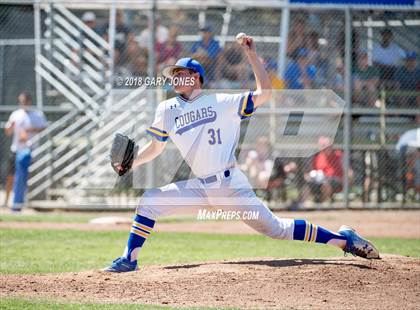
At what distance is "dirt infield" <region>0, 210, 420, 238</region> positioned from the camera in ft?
43.0

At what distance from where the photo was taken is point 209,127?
7.70 m

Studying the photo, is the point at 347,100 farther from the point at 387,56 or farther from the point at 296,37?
the point at 296,37

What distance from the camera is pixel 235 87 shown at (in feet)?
53.7

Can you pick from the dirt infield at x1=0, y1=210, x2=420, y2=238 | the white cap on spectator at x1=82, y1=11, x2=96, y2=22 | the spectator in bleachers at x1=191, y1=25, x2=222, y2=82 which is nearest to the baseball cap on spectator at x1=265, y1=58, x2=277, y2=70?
the spectator in bleachers at x1=191, y1=25, x2=222, y2=82

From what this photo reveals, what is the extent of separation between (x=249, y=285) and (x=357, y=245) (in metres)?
1.50

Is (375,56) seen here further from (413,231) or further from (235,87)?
(413,231)

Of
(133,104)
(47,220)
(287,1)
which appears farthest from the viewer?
(287,1)

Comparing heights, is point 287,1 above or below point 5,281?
above

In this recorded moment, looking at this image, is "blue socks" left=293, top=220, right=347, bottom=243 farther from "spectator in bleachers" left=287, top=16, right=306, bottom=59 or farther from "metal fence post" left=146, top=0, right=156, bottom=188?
"spectator in bleachers" left=287, top=16, right=306, bottom=59

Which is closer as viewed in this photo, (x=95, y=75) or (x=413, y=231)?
(x=413, y=231)

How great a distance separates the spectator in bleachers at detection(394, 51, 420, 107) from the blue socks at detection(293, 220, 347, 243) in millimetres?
9694

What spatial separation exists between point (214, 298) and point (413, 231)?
7461 millimetres

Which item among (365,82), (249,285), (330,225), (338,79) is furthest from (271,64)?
(249,285)

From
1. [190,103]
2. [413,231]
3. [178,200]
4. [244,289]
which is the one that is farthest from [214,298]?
[413,231]
